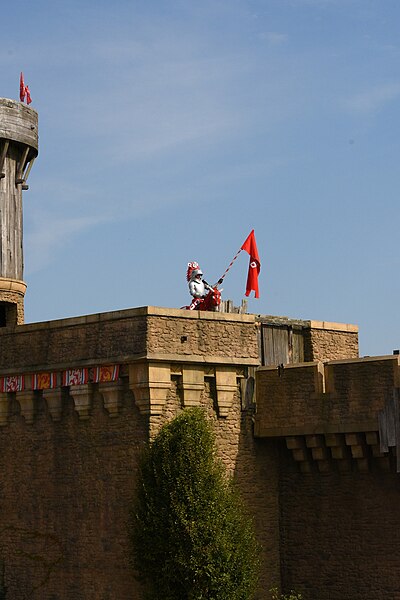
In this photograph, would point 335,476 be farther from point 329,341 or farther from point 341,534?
point 329,341

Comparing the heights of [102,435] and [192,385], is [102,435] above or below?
below

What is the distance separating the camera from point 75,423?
31422 millimetres

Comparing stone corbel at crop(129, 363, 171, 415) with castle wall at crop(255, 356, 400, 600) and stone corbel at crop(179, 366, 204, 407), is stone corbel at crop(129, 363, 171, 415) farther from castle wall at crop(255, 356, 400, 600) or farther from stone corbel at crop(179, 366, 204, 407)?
castle wall at crop(255, 356, 400, 600)

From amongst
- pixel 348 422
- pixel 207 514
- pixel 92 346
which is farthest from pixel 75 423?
pixel 348 422

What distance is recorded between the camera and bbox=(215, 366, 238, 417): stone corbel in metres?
30.6

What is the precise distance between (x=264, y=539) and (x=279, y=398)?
3440 millimetres

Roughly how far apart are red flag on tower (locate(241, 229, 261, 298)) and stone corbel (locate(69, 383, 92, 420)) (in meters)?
5.62

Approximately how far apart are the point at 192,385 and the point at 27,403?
479 centimetres

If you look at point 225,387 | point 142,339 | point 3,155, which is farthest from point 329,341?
point 3,155

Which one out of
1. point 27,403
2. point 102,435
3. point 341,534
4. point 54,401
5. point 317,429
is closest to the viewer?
point 317,429

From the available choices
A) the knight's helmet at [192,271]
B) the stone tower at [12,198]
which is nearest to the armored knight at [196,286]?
the knight's helmet at [192,271]

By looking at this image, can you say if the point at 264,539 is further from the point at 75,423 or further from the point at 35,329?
the point at 35,329

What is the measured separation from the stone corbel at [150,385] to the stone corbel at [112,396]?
54 cm

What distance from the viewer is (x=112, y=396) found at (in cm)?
3027
